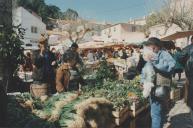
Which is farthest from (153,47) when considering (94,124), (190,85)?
(94,124)

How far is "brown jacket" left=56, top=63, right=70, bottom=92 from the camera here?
10.4 metres

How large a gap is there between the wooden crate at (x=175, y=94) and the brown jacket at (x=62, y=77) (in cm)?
405

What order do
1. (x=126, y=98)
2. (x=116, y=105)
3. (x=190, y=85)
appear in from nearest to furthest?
(x=190, y=85), (x=116, y=105), (x=126, y=98)

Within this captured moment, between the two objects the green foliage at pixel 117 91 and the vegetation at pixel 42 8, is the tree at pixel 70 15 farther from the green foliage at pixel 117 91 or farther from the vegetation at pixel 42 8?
the green foliage at pixel 117 91

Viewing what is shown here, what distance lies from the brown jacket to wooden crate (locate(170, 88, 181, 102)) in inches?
160

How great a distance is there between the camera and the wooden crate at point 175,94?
44.2 feet

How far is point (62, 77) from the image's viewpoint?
413 inches

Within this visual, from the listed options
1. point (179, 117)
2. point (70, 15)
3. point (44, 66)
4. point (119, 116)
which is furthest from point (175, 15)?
point (70, 15)

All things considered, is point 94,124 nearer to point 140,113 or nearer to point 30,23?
point 140,113

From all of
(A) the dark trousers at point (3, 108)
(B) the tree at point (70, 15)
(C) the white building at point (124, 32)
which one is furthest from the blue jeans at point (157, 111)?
(B) the tree at point (70, 15)

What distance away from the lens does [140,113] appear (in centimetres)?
1079

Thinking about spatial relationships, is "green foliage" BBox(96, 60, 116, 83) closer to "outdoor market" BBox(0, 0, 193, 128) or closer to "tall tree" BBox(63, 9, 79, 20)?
"outdoor market" BBox(0, 0, 193, 128)

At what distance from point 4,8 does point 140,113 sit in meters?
4.24

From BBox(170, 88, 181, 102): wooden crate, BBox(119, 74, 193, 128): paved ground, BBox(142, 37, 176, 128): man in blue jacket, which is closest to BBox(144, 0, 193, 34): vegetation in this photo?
BBox(170, 88, 181, 102): wooden crate
